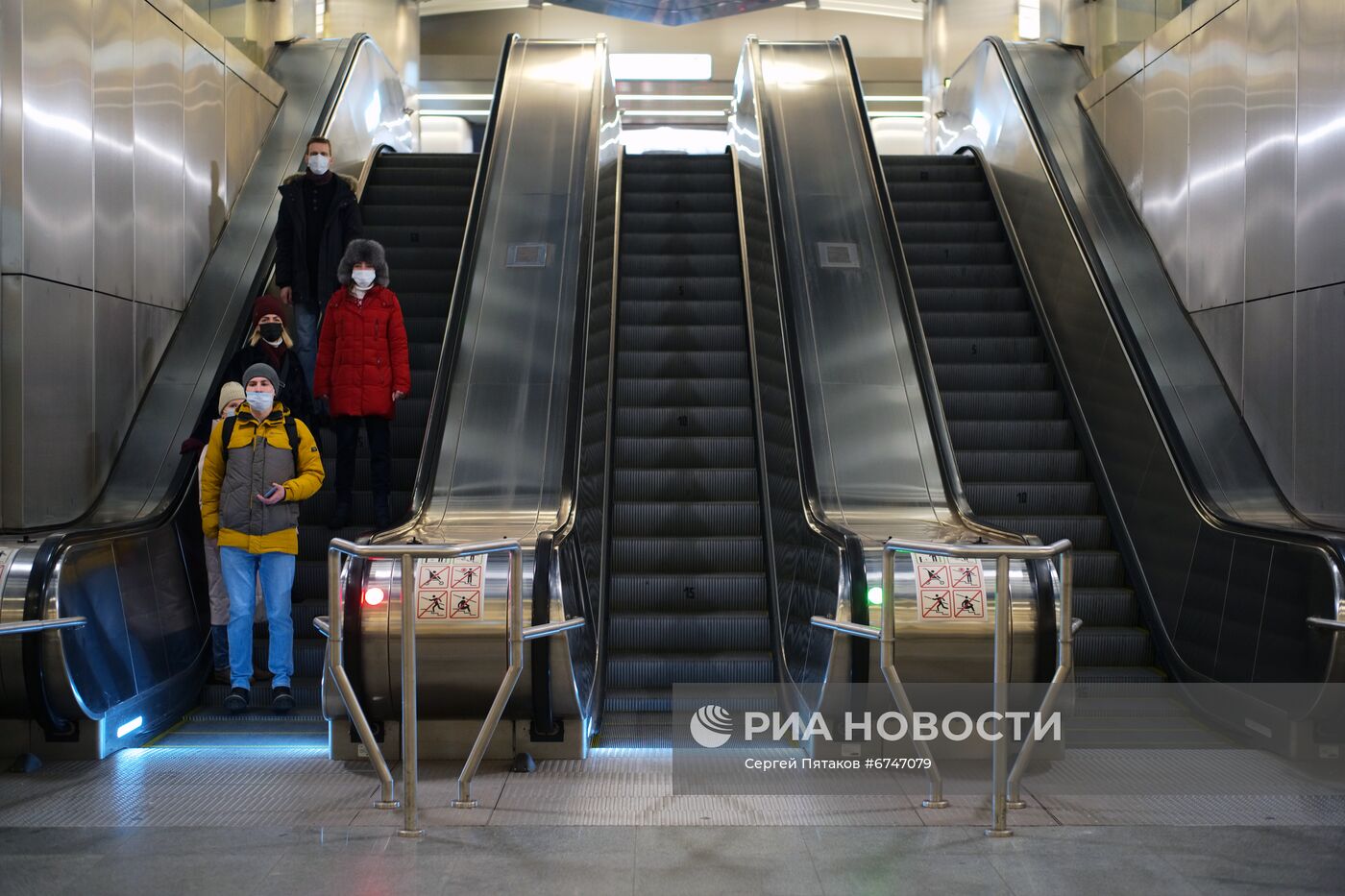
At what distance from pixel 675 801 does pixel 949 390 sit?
4491 mm

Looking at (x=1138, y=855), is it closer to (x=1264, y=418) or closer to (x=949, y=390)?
(x=1264, y=418)

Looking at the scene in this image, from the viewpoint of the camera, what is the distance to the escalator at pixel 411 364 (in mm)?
6059

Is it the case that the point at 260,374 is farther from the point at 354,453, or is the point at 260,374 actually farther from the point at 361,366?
the point at 354,453

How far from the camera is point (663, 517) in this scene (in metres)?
7.35

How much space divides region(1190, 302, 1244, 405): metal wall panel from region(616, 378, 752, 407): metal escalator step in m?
2.82

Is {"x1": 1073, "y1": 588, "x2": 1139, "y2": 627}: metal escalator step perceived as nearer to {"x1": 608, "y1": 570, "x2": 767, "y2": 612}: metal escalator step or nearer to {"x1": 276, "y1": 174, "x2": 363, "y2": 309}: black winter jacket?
{"x1": 608, "y1": 570, "x2": 767, "y2": 612}: metal escalator step

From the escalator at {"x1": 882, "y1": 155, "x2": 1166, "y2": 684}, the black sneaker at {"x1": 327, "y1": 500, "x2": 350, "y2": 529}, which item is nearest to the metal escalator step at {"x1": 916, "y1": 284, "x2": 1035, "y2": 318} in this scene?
the escalator at {"x1": 882, "y1": 155, "x2": 1166, "y2": 684}

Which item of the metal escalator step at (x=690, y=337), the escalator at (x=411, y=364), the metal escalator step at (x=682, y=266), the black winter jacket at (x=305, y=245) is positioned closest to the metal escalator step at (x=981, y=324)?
the metal escalator step at (x=690, y=337)

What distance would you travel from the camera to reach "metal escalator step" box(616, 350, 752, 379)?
8531 millimetres

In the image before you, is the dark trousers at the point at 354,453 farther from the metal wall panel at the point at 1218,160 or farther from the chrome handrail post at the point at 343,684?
the metal wall panel at the point at 1218,160

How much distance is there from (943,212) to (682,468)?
3926 mm

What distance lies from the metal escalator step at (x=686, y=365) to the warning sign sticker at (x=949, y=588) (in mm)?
3562

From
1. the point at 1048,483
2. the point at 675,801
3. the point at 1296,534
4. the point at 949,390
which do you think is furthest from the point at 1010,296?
the point at 675,801

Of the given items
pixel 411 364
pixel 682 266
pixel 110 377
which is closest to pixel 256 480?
pixel 110 377
